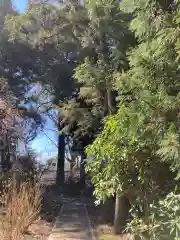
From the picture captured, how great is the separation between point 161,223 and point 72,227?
605 cm

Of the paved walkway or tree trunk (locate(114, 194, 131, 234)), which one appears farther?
tree trunk (locate(114, 194, 131, 234))

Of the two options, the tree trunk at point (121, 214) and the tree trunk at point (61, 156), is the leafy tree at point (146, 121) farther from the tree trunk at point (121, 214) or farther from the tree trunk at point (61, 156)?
the tree trunk at point (61, 156)

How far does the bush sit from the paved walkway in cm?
359

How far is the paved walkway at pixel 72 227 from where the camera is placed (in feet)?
30.1

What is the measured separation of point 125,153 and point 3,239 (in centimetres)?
252

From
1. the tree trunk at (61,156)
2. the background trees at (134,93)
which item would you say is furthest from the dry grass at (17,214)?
the tree trunk at (61,156)

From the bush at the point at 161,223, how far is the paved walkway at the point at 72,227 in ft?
11.8

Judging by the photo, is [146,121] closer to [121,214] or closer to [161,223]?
[161,223]

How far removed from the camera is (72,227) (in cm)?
1050

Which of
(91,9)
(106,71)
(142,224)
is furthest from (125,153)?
(91,9)

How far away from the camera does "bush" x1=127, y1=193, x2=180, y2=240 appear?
443 centimetres

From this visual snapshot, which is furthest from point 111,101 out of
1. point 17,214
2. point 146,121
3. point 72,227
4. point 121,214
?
point 146,121

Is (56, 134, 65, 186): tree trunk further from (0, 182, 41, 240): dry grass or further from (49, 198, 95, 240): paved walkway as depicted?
(0, 182, 41, 240): dry grass

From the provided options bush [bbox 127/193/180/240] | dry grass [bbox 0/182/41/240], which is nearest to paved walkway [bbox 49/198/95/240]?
dry grass [bbox 0/182/41/240]
